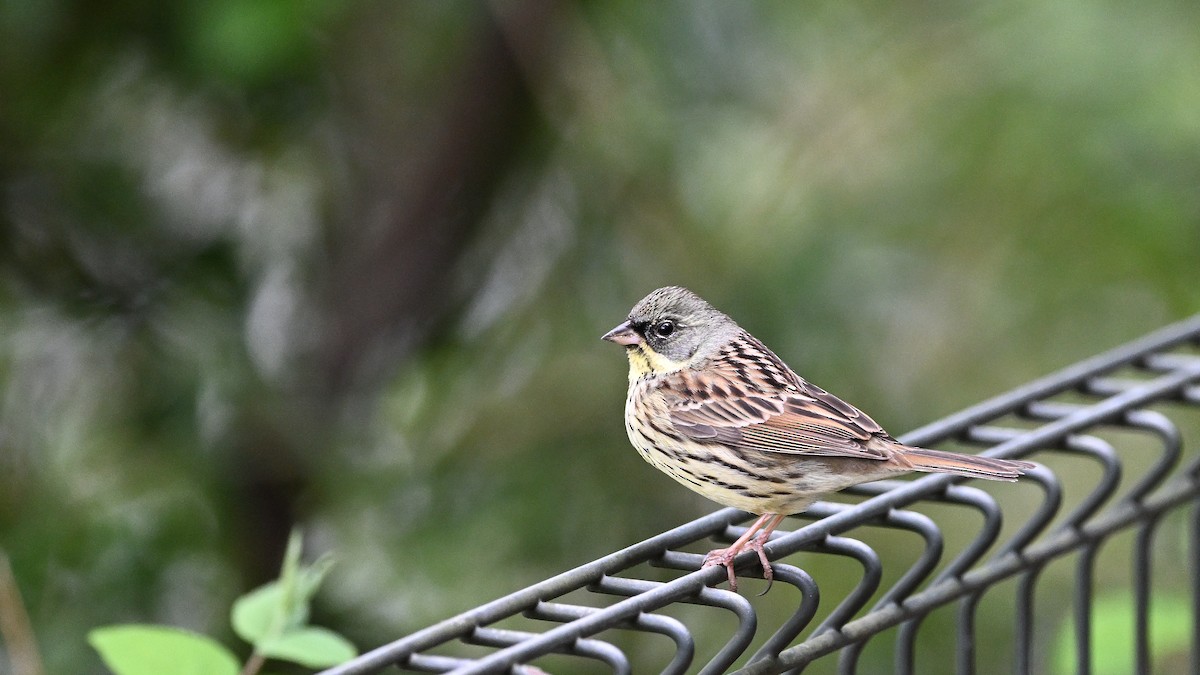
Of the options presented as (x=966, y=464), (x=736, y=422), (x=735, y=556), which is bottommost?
(x=735, y=556)

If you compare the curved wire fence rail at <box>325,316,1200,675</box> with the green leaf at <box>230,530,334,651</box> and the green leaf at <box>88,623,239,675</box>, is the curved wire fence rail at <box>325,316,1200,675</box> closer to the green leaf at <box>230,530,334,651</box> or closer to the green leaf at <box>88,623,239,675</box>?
the green leaf at <box>230,530,334,651</box>

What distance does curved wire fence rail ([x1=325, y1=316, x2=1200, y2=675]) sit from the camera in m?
1.70

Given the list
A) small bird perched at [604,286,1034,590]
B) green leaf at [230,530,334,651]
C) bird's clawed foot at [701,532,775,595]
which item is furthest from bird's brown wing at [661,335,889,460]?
green leaf at [230,530,334,651]

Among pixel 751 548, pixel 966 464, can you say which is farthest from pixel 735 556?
pixel 966 464

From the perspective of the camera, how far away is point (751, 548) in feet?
6.58

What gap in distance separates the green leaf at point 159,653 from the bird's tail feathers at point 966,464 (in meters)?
1.08

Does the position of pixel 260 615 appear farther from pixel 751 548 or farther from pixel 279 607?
pixel 751 548

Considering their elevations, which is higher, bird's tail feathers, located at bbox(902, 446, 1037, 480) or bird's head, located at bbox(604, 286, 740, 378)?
bird's head, located at bbox(604, 286, 740, 378)

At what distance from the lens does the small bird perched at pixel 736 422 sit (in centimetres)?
241

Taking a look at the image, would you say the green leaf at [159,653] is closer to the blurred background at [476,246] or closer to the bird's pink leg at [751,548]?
the bird's pink leg at [751,548]

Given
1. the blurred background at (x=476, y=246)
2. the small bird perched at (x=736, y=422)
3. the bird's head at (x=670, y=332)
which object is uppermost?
the blurred background at (x=476, y=246)

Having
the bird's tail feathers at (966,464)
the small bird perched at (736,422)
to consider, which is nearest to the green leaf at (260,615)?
the small bird perched at (736,422)

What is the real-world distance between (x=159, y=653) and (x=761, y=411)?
122cm

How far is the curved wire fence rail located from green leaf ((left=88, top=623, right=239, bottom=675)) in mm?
279
